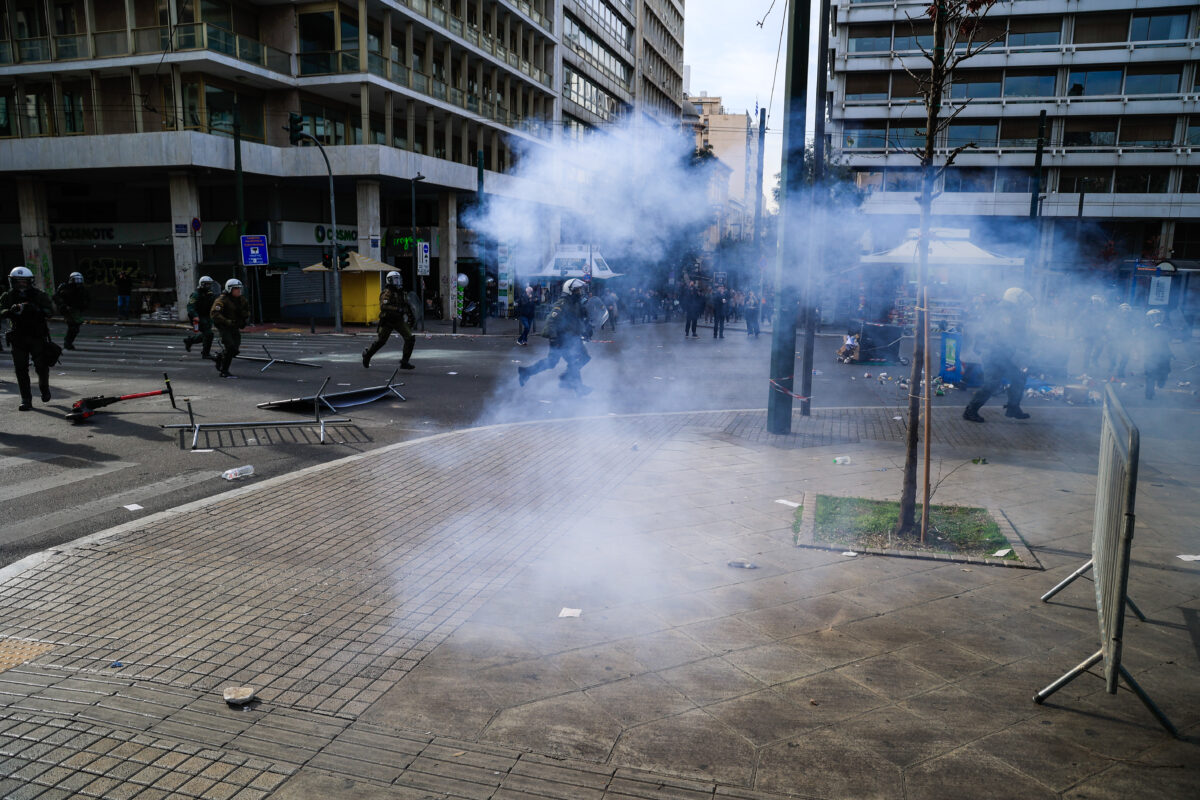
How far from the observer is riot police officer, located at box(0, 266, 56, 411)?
1006 centimetres

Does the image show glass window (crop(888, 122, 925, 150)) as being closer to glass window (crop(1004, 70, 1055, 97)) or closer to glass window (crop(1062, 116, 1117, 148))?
glass window (crop(1004, 70, 1055, 97))

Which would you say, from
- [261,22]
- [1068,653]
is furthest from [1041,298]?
[261,22]

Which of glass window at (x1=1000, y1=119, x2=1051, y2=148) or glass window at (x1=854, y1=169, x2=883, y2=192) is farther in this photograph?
glass window at (x1=1000, y1=119, x2=1051, y2=148)

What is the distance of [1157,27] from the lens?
134 feet

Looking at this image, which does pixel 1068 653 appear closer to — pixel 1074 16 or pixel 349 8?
pixel 349 8

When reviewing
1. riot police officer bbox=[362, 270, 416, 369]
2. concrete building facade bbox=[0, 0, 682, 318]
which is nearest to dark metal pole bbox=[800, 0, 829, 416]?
riot police officer bbox=[362, 270, 416, 369]

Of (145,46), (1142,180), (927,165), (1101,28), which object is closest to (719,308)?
(927,165)

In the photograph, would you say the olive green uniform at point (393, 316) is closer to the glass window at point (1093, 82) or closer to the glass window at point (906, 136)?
the glass window at point (906, 136)

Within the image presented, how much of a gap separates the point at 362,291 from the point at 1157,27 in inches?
1691

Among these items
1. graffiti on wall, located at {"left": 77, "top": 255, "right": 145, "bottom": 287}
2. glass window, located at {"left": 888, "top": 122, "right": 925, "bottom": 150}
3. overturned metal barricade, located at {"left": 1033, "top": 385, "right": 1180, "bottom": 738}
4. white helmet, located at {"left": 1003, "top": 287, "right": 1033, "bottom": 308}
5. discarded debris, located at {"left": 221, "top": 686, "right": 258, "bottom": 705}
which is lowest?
discarded debris, located at {"left": 221, "top": 686, "right": 258, "bottom": 705}

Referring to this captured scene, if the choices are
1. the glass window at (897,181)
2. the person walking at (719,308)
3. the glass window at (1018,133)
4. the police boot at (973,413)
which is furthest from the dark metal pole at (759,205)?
the glass window at (1018,133)

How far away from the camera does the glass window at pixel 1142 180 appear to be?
4194 cm

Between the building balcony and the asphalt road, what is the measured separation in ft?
36.5

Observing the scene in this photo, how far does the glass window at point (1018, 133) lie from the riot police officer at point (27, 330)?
1752 inches
